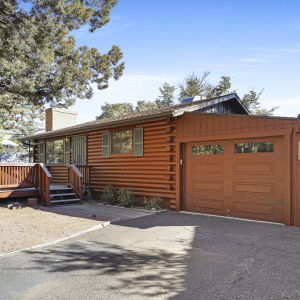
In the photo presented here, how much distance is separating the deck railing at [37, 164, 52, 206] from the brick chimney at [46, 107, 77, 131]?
748 centimetres

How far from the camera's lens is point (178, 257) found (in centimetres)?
469

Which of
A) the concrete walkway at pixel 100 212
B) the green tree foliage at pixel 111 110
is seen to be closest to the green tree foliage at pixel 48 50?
the concrete walkway at pixel 100 212

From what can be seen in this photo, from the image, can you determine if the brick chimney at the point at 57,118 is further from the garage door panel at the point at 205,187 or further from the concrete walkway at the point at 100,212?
the garage door panel at the point at 205,187

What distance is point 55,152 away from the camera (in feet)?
49.8

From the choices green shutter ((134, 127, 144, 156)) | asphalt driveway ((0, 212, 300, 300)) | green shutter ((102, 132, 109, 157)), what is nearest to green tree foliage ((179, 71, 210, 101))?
green shutter ((102, 132, 109, 157))


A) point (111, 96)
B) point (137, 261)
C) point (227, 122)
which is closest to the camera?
point (137, 261)

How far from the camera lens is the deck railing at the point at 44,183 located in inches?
400

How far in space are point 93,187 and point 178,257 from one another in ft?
27.4

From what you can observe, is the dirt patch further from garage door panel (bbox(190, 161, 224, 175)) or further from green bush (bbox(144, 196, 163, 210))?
garage door panel (bbox(190, 161, 224, 175))

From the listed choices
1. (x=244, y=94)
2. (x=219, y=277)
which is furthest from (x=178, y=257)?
(x=244, y=94)

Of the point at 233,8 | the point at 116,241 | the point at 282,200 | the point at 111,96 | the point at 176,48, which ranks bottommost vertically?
the point at 116,241

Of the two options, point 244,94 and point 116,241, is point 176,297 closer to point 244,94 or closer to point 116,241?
point 116,241

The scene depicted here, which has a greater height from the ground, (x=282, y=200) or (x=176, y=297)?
(x=282, y=200)

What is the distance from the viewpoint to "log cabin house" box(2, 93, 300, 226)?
704 centimetres
